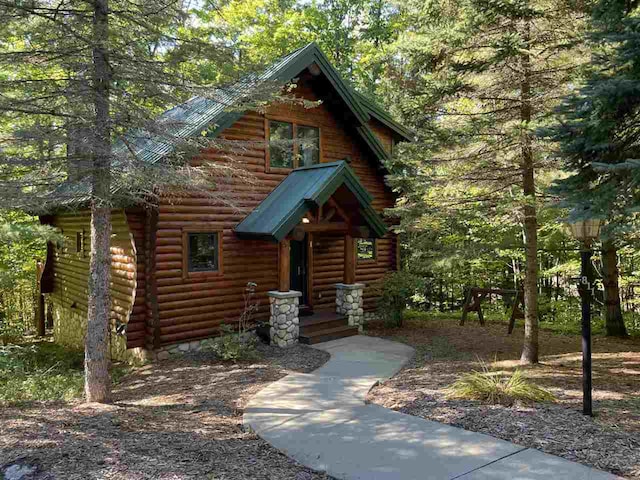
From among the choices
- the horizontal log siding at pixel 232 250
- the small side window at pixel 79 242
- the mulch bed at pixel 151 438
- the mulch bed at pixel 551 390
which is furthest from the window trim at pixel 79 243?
the mulch bed at pixel 551 390

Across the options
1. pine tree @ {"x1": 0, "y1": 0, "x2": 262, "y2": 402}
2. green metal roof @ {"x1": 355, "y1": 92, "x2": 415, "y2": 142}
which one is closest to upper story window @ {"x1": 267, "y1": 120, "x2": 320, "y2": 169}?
green metal roof @ {"x1": 355, "y1": 92, "x2": 415, "y2": 142}

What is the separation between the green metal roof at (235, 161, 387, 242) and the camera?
1059 centimetres

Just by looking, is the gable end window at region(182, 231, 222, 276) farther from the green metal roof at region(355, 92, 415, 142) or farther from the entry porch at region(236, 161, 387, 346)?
the green metal roof at region(355, 92, 415, 142)

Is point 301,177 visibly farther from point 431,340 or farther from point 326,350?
point 431,340

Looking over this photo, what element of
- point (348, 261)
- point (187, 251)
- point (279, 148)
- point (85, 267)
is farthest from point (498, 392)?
point (85, 267)

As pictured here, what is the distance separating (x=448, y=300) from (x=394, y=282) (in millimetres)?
5254

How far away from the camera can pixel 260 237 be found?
10.8 m

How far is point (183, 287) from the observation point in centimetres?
1068

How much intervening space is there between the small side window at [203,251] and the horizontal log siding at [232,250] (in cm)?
18

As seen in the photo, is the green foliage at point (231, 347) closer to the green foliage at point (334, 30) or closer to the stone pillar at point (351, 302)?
the stone pillar at point (351, 302)

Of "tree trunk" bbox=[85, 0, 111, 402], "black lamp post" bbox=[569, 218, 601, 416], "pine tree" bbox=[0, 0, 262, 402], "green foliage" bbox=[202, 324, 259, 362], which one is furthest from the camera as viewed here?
"green foliage" bbox=[202, 324, 259, 362]

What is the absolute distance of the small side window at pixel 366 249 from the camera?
48.5 ft

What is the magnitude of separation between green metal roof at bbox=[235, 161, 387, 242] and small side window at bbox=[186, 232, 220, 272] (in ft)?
2.06

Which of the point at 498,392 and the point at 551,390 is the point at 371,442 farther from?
the point at 551,390
